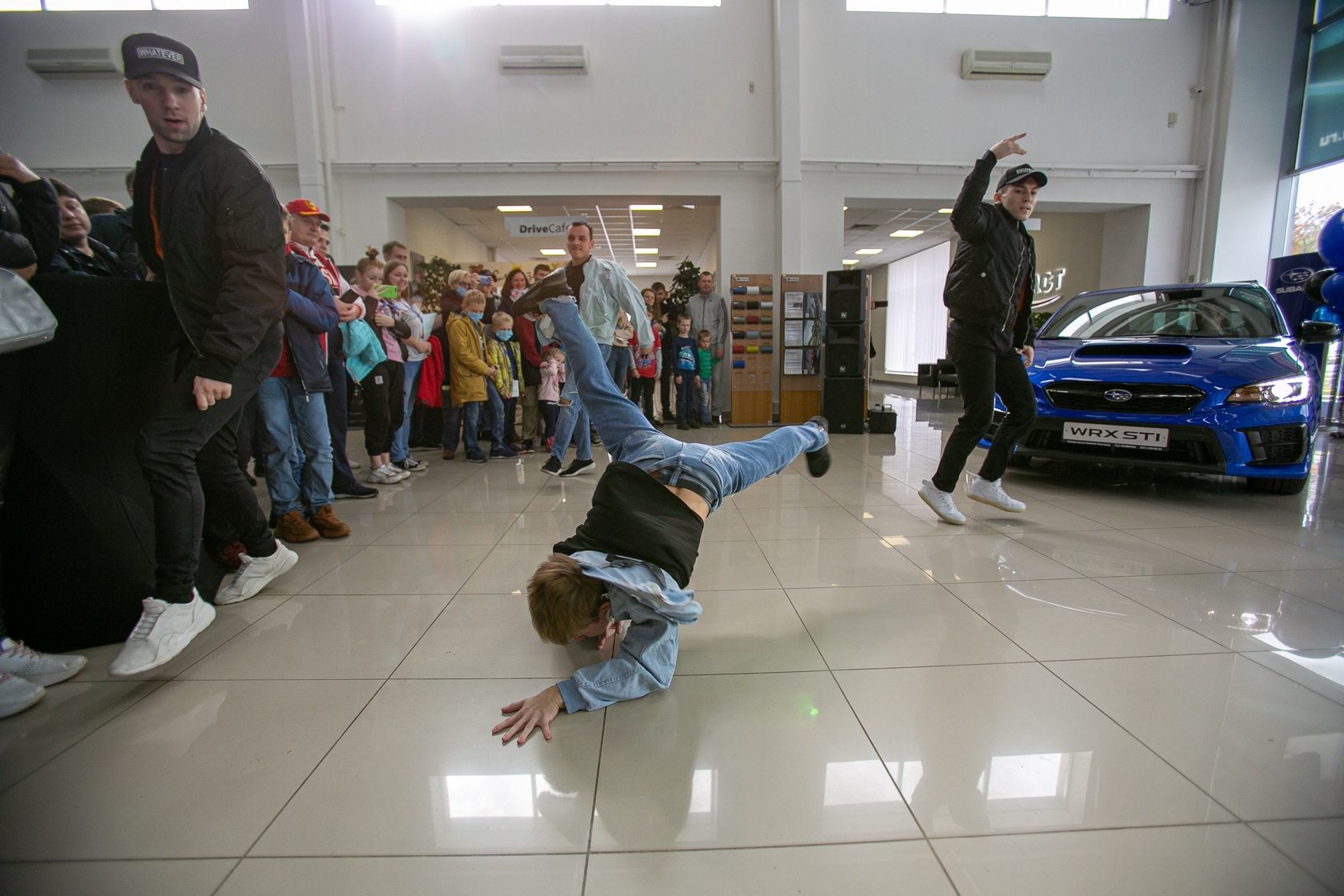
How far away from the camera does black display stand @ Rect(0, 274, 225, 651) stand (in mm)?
1676

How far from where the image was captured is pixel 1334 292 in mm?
5238

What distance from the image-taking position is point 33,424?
1.67 metres

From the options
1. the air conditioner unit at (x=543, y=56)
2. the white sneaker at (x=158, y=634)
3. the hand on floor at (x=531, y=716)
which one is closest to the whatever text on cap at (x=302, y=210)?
the white sneaker at (x=158, y=634)

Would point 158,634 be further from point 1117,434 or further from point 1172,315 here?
point 1172,315

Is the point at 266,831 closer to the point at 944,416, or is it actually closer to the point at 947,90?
the point at 944,416

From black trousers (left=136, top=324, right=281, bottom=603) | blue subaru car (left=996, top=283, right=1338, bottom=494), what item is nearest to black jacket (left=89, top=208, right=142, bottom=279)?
black trousers (left=136, top=324, right=281, bottom=603)

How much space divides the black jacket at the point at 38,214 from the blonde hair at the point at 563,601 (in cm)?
168

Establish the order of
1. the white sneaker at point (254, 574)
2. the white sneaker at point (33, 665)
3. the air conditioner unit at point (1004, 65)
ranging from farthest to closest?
the air conditioner unit at point (1004, 65) < the white sneaker at point (254, 574) < the white sneaker at point (33, 665)

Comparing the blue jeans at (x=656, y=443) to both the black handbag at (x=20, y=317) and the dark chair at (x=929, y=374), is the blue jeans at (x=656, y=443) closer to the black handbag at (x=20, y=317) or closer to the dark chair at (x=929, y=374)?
the black handbag at (x=20, y=317)

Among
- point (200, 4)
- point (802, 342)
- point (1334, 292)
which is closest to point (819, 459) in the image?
point (802, 342)

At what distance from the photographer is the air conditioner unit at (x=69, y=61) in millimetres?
7070

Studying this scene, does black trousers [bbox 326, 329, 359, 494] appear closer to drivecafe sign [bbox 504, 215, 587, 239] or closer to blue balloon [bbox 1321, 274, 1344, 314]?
drivecafe sign [bbox 504, 215, 587, 239]

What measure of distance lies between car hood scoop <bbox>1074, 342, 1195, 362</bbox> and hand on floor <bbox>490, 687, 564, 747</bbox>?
3.66 metres

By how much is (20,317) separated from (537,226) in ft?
22.4
